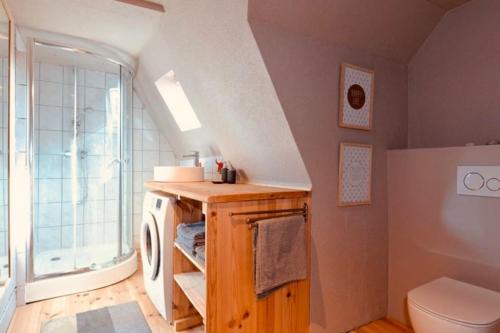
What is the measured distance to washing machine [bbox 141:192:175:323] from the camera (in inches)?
72.7

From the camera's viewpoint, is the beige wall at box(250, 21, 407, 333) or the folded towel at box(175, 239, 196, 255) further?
the folded towel at box(175, 239, 196, 255)

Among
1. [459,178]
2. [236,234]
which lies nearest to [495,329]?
[459,178]

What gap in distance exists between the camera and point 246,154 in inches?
80.3

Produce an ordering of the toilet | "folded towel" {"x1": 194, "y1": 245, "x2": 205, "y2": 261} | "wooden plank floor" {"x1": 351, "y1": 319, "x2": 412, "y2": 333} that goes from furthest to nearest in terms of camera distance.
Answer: "wooden plank floor" {"x1": 351, "y1": 319, "x2": 412, "y2": 333} < "folded towel" {"x1": 194, "y1": 245, "x2": 205, "y2": 261} < the toilet

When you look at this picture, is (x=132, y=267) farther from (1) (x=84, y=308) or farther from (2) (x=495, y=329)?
(2) (x=495, y=329)

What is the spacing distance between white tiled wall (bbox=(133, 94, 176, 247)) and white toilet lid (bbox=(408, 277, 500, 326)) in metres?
2.81

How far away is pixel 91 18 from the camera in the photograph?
2023mm

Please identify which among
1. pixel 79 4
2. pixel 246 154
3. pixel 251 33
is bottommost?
pixel 246 154

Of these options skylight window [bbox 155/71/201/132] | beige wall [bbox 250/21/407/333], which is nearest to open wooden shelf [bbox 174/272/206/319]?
beige wall [bbox 250/21/407/333]

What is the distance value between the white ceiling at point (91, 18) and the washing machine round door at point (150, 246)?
1.37m

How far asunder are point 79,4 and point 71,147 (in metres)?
1.45

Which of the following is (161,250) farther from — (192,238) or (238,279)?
(238,279)

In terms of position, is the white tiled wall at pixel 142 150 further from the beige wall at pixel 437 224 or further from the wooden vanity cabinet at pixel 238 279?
the beige wall at pixel 437 224

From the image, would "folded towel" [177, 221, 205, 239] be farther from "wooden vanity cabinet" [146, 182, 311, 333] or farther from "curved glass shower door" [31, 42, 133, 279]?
"curved glass shower door" [31, 42, 133, 279]
